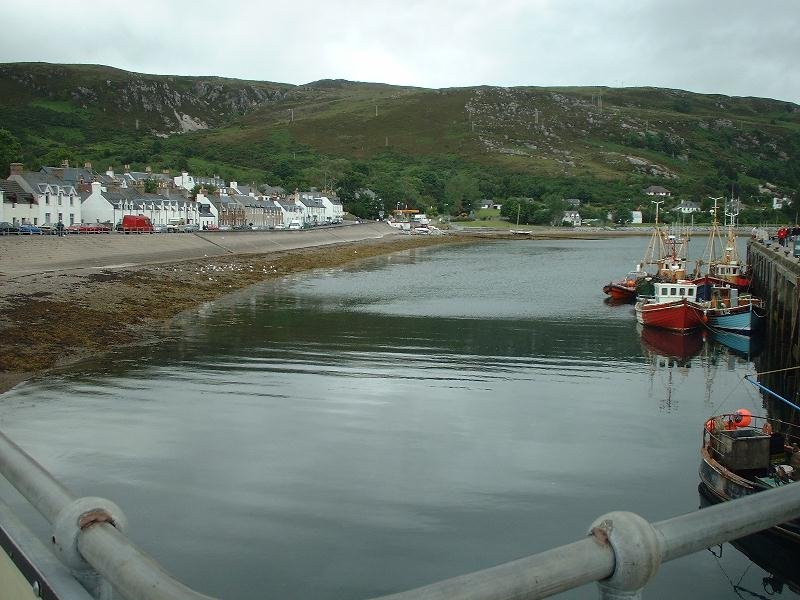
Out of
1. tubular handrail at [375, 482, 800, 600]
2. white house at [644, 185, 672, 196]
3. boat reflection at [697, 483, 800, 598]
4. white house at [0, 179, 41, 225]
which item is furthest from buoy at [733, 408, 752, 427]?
white house at [644, 185, 672, 196]

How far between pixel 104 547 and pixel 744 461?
14.1 metres

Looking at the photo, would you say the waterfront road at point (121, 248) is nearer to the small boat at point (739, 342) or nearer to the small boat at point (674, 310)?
the small boat at point (674, 310)

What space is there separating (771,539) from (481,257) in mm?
76393

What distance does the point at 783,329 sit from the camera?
1191 inches

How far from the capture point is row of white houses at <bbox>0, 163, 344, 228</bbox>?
7312 cm

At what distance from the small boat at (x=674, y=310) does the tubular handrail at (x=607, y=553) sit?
118 feet

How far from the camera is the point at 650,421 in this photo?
68.4ft

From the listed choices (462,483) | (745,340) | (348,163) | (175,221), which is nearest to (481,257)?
(175,221)

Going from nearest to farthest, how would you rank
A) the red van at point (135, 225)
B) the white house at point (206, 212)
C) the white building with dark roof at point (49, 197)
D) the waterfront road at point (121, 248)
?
the waterfront road at point (121, 248), the red van at point (135, 225), the white building with dark roof at point (49, 197), the white house at point (206, 212)

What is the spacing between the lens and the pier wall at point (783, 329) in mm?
25562

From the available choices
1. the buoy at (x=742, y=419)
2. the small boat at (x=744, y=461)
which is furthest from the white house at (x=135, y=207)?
the small boat at (x=744, y=461)

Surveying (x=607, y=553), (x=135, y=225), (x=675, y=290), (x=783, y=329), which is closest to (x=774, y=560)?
(x=607, y=553)

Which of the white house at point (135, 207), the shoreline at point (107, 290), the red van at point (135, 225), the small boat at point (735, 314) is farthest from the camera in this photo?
the white house at point (135, 207)

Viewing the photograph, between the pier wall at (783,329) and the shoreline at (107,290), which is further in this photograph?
the shoreline at (107,290)
